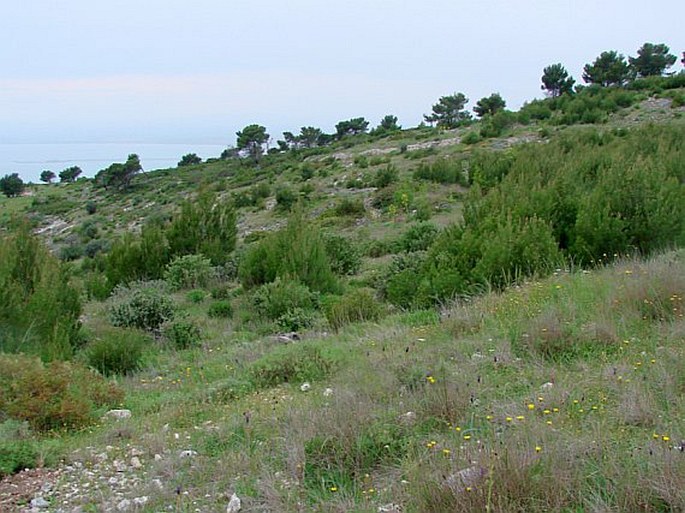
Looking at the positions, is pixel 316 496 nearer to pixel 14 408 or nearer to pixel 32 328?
pixel 14 408

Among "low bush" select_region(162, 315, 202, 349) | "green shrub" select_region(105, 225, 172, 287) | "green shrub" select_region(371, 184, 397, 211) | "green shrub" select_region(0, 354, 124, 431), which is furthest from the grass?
"green shrub" select_region(371, 184, 397, 211)

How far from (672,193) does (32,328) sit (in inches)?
371

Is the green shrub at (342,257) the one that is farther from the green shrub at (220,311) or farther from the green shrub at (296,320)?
the green shrub at (296,320)

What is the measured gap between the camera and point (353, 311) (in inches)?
356

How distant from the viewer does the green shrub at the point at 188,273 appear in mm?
14109

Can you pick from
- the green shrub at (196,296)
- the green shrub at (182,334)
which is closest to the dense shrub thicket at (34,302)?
the green shrub at (182,334)

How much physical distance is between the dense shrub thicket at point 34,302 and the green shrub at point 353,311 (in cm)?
342

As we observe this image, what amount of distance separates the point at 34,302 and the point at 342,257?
23.2 feet

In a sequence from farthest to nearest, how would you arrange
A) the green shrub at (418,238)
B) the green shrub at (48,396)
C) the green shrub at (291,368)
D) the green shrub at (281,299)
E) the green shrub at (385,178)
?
the green shrub at (385,178) < the green shrub at (418,238) < the green shrub at (281,299) < the green shrub at (291,368) < the green shrub at (48,396)

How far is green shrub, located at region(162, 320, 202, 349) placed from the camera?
9398mm

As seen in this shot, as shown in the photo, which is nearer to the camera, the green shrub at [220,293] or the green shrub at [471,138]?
the green shrub at [220,293]

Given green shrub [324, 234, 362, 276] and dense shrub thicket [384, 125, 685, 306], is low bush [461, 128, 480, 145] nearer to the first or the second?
green shrub [324, 234, 362, 276]

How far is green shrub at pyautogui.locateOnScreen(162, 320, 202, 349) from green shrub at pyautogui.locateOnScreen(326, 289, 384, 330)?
1.97m

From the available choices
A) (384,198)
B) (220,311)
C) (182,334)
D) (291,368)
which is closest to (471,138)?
(384,198)
